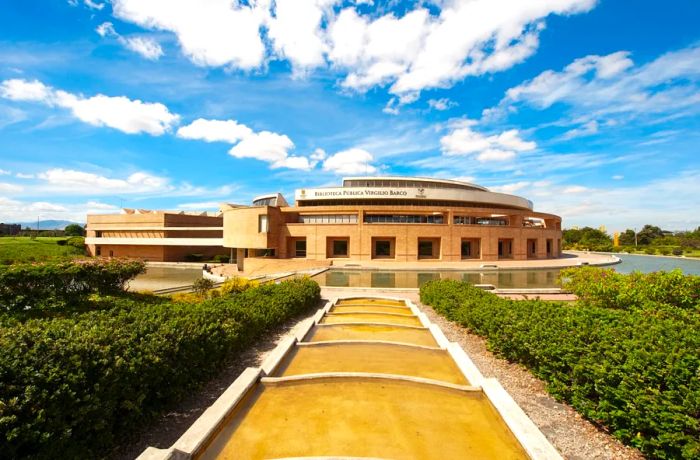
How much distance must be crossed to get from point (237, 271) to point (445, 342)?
30.2 m

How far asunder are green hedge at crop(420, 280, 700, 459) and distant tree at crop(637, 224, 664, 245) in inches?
3686

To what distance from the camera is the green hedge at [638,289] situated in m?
9.00

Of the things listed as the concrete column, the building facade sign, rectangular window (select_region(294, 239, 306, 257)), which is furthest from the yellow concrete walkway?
rectangular window (select_region(294, 239, 306, 257))

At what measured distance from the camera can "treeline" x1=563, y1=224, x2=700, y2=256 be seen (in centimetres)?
6612

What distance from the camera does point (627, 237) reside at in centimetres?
8012

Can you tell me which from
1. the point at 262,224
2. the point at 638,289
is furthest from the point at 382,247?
the point at 638,289

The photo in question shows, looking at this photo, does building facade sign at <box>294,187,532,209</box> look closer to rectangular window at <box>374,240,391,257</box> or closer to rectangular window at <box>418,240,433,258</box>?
rectangular window at <box>418,240,433,258</box>

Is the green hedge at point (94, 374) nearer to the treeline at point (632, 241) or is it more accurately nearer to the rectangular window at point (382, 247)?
the rectangular window at point (382, 247)

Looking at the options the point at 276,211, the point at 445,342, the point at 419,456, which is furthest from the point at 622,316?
the point at 276,211

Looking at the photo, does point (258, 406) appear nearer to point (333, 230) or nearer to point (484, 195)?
point (333, 230)

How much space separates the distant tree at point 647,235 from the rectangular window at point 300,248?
83.2 m

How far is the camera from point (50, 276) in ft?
32.9

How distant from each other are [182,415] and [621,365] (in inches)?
249

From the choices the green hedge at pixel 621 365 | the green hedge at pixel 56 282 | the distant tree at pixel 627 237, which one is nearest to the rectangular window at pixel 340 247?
the green hedge at pixel 56 282
